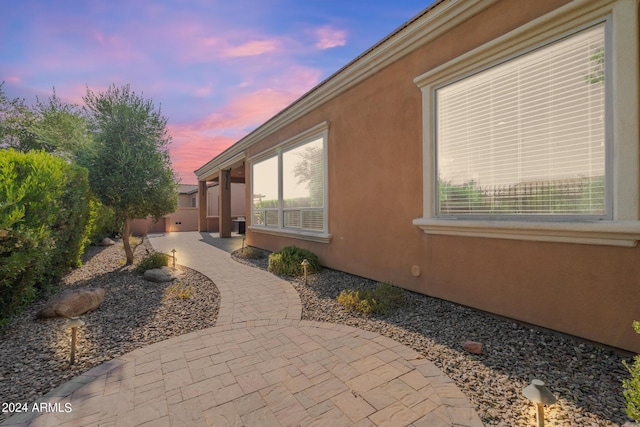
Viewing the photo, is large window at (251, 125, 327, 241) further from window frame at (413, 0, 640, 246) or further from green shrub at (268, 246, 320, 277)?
window frame at (413, 0, 640, 246)

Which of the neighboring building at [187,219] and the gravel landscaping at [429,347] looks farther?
the neighboring building at [187,219]

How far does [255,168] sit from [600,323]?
1018 cm

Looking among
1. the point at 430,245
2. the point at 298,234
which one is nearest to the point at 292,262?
the point at 298,234

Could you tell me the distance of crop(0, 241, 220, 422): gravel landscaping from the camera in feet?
8.70

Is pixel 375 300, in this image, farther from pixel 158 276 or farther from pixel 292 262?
pixel 158 276

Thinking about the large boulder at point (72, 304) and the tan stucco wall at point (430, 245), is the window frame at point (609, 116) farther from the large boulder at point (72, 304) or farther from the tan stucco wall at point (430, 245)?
the large boulder at point (72, 304)

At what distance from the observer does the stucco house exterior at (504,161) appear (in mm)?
2787

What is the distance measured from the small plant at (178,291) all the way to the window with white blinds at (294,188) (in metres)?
3.33

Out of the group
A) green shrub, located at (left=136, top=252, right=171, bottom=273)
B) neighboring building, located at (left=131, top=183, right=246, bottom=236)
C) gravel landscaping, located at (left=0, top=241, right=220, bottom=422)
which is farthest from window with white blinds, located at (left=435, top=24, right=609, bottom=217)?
neighboring building, located at (left=131, top=183, right=246, bottom=236)

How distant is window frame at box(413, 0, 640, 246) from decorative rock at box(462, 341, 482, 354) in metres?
1.43

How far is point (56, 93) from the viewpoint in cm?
1780

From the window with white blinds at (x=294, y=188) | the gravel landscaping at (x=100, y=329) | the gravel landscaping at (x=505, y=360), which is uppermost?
the window with white blinds at (x=294, y=188)

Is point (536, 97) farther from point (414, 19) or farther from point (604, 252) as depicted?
point (414, 19)

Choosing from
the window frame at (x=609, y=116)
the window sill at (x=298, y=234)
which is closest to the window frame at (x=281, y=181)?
the window sill at (x=298, y=234)
